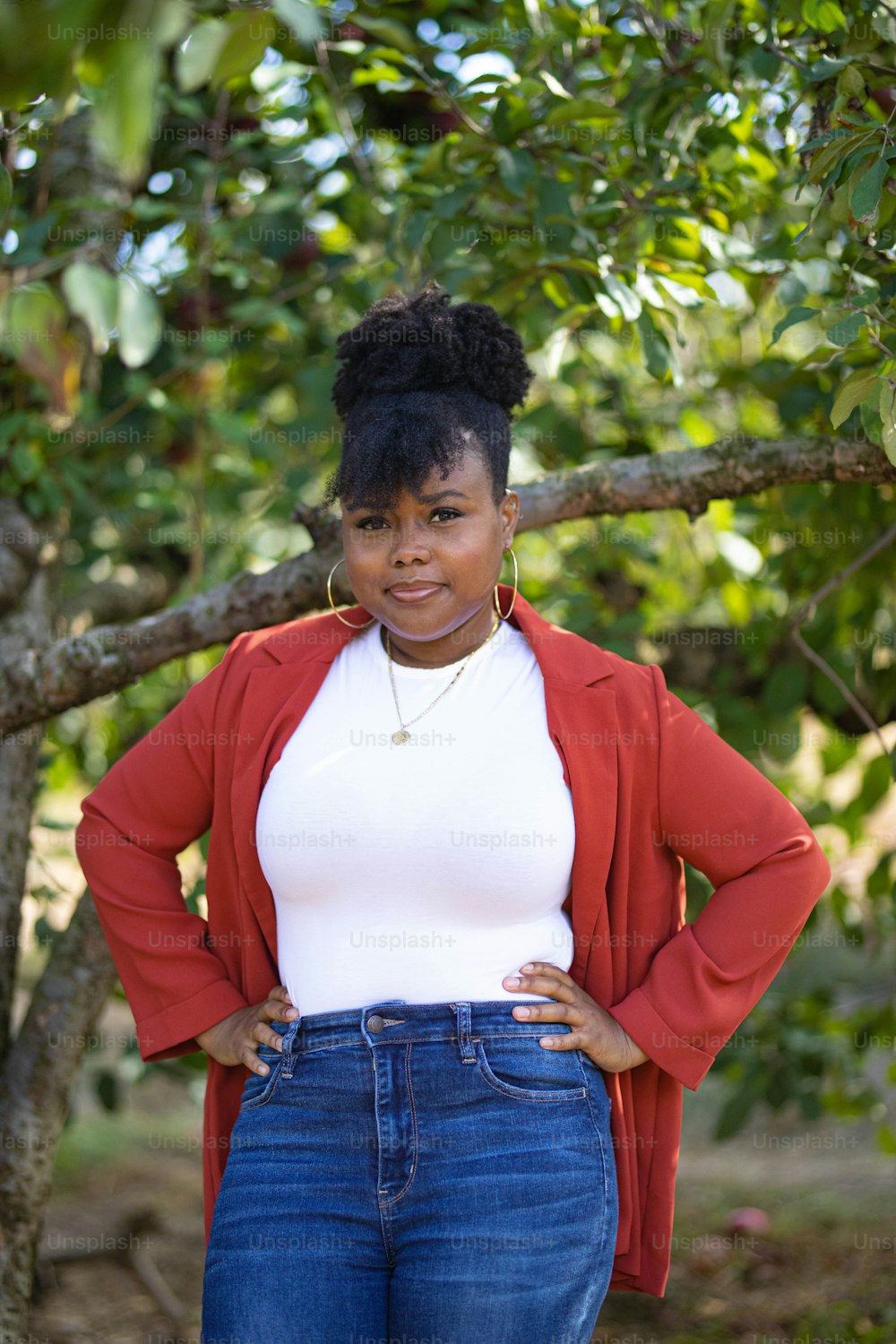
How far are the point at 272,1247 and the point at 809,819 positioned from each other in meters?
1.77

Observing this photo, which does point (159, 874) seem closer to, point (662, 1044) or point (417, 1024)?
point (417, 1024)

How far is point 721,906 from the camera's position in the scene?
5.47 feet

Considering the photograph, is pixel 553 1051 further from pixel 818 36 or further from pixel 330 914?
pixel 818 36

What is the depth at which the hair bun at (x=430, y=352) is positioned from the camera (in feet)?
5.86

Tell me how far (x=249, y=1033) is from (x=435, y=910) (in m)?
0.33

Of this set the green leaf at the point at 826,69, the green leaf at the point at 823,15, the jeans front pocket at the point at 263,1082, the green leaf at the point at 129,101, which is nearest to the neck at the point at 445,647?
the jeans front pocket at the point at 263,1082

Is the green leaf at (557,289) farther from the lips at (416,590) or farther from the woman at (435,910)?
the lips at (416,590)

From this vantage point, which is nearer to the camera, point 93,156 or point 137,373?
point 93,156

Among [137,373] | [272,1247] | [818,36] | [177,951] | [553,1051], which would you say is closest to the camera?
[272,1247]

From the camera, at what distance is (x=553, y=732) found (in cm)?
169

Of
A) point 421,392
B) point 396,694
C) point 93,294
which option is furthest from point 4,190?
point 396,694

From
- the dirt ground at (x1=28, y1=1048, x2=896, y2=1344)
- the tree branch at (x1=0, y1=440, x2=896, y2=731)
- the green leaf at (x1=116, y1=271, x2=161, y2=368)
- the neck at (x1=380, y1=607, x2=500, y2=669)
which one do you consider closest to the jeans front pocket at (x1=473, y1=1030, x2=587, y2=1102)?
the neck at (x1=380, y1=607, x2=500, y2=669)

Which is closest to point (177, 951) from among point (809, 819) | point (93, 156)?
point (809, 819)

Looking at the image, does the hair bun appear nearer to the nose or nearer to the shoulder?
the nose
